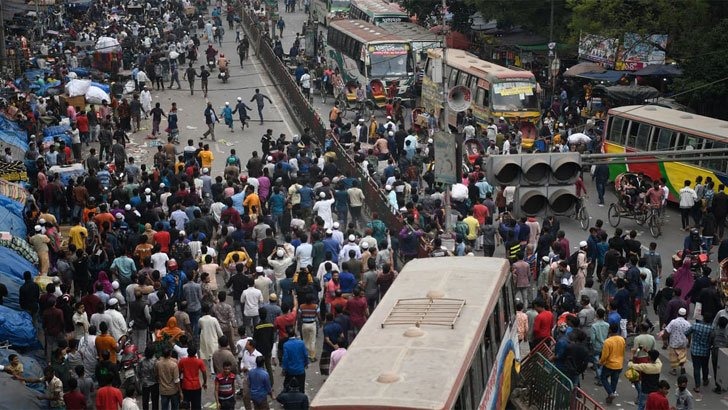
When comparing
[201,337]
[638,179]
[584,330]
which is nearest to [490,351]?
[584,330]

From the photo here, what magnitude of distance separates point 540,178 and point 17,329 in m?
8.74

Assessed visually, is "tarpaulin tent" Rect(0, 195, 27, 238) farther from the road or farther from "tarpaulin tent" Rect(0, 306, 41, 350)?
the road

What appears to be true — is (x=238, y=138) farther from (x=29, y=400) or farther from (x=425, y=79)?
(x=29, y=400)

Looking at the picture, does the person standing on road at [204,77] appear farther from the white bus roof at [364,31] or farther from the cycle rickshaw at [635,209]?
the cycle rickshaw at [635,209]

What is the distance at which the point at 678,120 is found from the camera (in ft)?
95.5

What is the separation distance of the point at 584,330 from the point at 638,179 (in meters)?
11.1

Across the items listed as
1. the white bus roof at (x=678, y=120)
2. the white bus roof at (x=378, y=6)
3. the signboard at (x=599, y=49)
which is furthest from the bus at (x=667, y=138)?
the white bus roof at (x=378, y=6)

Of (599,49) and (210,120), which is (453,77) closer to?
(599,49)

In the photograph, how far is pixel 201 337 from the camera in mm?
17250

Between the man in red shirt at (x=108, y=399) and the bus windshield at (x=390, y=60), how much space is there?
28.1m

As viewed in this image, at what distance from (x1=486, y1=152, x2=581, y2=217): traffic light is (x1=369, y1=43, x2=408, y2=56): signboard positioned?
2874cm

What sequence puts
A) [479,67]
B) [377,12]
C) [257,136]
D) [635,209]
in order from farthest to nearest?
[377,12] → [257,136] → [479,67] → [635,209]

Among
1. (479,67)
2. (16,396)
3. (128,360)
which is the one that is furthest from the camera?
(479,67)

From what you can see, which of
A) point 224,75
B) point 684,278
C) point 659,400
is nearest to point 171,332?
point 659,400
